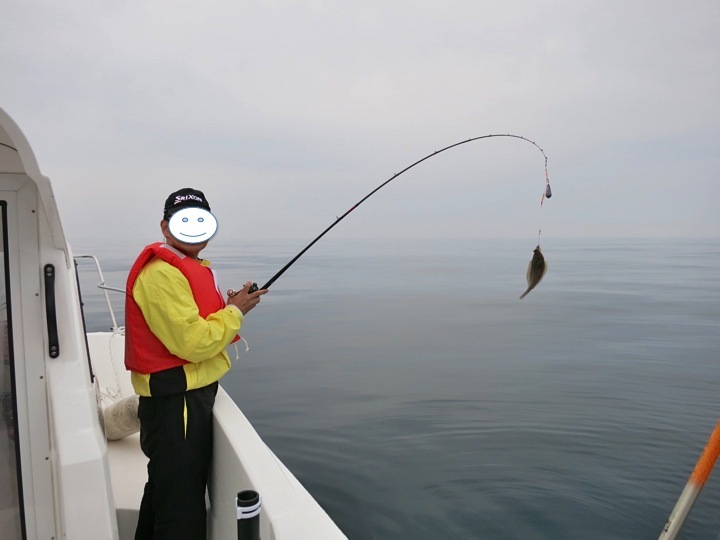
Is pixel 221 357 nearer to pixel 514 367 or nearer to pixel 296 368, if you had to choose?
pixel 296 368

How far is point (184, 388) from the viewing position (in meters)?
2.03

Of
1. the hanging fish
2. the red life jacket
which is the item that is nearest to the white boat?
the red life jacket

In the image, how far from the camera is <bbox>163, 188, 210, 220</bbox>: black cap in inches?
80.0

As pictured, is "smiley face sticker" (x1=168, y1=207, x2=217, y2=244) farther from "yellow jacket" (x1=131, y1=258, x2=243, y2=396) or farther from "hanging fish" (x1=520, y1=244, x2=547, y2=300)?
"hanging fish" (x1=520, y1=244, x2=547, y2=300)

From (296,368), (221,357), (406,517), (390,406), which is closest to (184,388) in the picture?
(221,357)

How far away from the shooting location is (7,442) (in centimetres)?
169

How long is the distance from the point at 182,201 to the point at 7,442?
990 millimetres

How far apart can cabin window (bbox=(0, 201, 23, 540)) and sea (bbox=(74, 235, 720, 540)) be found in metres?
2.33

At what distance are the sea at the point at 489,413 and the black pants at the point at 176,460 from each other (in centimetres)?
177

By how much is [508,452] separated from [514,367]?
13.3 ft

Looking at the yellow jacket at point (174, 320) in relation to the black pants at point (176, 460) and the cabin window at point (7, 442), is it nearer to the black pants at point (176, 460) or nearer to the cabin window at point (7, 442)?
the black pants at point (176, 460)

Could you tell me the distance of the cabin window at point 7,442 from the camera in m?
1.68

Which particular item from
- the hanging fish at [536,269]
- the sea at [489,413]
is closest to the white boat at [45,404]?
the sea at [489,413]

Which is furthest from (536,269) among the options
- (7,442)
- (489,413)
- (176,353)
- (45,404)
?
(7,442)
